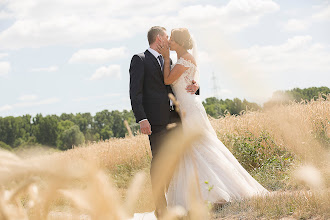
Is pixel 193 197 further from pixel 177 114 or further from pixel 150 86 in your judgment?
pixel 177 114

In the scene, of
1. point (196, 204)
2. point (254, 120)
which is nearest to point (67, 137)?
point (254, 120)

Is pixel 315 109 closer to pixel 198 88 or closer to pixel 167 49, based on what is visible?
pixel 198 88

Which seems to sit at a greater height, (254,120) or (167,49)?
(167,49)

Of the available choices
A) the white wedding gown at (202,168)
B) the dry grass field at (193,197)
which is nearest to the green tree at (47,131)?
the dry grass field at (193,197)

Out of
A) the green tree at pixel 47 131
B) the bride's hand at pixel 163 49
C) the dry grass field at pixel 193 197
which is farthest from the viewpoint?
the green tree at pixel 47 131

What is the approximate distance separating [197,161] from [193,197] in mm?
4310

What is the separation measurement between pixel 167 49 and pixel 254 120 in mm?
4400

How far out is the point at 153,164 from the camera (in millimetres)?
4621

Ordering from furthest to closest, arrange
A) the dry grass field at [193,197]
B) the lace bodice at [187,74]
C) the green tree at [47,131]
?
the green tree at [47,131]
the lace bodice at [187,74]
the dry grass field at [193,197]

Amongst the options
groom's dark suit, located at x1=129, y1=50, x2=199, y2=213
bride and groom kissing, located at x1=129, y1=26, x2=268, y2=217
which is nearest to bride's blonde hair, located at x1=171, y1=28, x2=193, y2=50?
bride and groom kissing, located at x1=129, y1=26, x2=268, y2=217

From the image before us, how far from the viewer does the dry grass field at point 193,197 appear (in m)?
0.51

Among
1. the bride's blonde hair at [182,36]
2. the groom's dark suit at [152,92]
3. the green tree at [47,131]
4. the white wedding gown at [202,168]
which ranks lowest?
the green tree at [47,131]

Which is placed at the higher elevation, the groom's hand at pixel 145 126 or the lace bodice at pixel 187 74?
the lace bodice at pixel 187 74

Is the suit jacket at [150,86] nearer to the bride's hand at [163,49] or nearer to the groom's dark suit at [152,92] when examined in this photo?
the groom's dark suit at [152,92]
